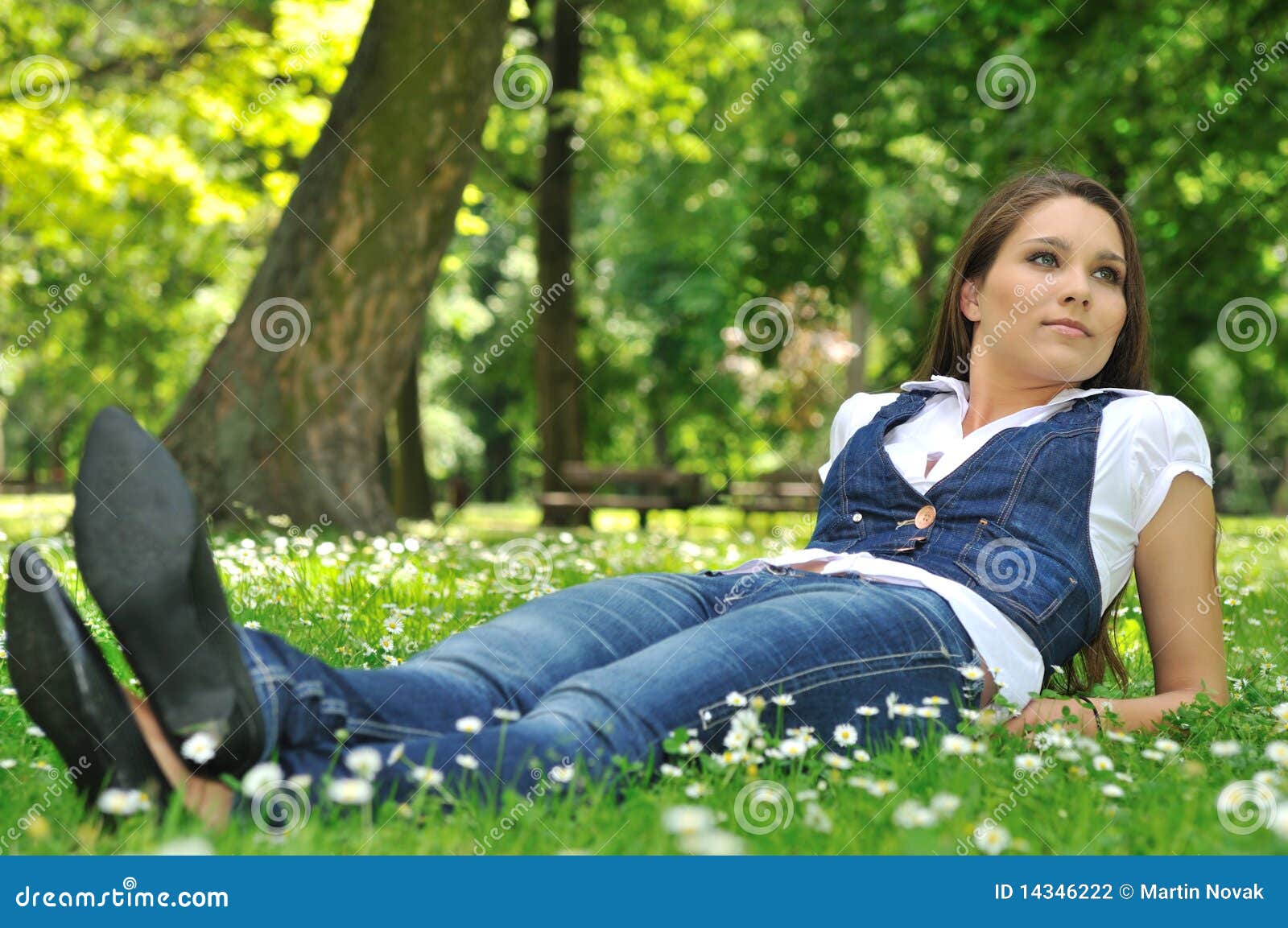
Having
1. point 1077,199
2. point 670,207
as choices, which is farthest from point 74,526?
point 670,207

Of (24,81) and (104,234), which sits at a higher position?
(24,81)

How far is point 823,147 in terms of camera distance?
15.2m

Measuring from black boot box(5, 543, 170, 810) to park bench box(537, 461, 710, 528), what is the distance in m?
11.7

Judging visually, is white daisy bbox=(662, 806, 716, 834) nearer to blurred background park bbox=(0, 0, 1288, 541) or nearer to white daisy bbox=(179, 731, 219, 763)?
white daisy bbox=(179, 731, 219, 763)

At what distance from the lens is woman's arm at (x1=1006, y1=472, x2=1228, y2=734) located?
2.97 m

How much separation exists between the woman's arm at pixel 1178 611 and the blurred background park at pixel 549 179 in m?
2.52

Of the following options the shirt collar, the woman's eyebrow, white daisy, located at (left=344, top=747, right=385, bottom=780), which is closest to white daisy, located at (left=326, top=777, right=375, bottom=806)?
white daisy, located at (left=344, top=747, right=385, bottom=780)

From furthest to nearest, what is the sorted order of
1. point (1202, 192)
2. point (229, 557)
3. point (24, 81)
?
point (24, 81) < point (1202, 192) < point (229, 557)

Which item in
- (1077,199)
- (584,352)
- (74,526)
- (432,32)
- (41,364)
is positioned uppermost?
(432,32)

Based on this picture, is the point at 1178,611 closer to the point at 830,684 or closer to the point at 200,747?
the point at 830,684

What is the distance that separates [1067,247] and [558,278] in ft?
41.5

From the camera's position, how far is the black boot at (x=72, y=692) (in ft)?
6.68

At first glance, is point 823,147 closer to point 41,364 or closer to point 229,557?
point 229,557
